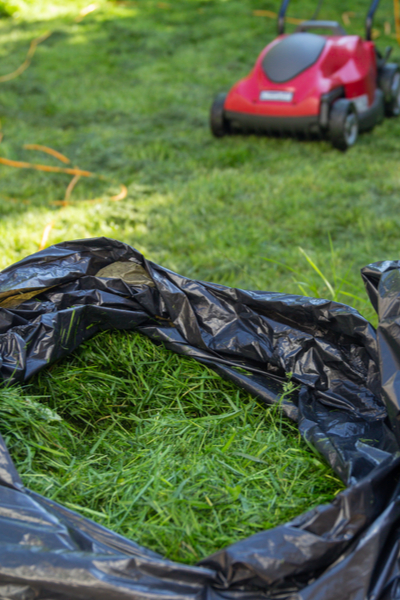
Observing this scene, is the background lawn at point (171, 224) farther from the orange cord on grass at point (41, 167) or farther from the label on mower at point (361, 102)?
the label on mower at point (361, 102)

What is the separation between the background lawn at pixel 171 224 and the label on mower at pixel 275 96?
11.5 inches

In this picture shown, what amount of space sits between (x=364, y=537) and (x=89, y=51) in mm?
5261

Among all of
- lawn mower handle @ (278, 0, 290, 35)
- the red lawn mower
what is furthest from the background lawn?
lawn mower handle @ (278, 0, 290, 35)

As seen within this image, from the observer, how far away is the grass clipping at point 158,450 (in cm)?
100

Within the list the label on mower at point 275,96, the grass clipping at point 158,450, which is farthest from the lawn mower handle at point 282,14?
the grass clipping at point 158,450

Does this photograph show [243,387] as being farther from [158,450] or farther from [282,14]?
[282,14]

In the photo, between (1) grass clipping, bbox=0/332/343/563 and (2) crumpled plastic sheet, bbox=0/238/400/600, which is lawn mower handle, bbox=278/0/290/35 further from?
(1) grass clipping, bbox=0/332/343/563

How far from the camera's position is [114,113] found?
3742 mm

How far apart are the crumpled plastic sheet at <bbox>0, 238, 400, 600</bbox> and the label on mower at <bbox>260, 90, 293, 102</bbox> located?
195 cm

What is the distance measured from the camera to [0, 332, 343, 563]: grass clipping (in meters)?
1.00

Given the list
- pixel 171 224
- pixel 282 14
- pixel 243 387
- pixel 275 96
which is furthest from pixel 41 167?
pixel 243 387

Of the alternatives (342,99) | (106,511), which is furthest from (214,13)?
(106,511)

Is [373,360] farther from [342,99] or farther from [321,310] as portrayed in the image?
[342,99]

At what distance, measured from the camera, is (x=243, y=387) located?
1358 mm
